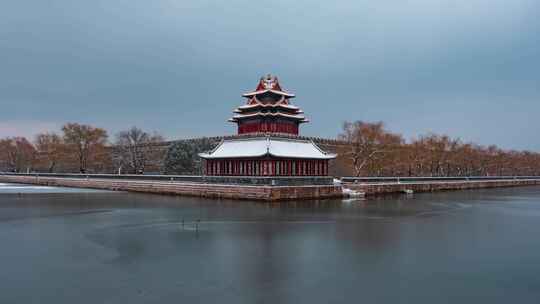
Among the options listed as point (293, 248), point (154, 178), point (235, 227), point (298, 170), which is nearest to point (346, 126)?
point (298, 170)

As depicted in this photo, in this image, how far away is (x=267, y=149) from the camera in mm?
45781

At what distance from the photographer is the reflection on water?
12750 millimetres

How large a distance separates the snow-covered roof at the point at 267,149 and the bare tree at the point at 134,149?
2789cm

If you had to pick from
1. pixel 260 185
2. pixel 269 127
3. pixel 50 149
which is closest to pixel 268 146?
pixel 260 185

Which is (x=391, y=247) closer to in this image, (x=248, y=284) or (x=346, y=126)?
(x=248, y=284)

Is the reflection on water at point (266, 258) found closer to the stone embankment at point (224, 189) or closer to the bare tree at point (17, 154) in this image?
the stone embankment at point (224, 189)

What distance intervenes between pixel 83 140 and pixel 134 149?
28.7ft

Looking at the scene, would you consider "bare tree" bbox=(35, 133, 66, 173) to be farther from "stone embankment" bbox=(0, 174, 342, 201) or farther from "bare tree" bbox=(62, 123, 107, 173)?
"stone embankment" bbox=(0, 174, 342, 201)

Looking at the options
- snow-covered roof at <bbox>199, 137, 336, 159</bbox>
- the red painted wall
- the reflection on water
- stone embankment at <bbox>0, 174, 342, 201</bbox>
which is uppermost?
the red painted wall

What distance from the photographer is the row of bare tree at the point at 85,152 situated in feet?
257

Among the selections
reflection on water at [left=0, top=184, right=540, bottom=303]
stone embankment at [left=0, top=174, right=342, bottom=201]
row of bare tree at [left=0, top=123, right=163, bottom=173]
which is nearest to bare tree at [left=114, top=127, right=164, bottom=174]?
row of bare tree at [left=0, top=123, right=163, bottom=173]

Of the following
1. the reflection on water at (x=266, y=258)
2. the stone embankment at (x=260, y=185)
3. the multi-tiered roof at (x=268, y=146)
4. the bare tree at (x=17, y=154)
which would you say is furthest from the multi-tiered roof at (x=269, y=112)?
the bare tree at (x=17, y=154)

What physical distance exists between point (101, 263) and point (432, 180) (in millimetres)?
59074

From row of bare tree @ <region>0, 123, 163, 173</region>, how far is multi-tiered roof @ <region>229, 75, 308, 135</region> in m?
28.0
